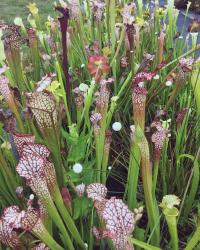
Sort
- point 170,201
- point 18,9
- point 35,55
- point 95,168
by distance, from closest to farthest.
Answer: point 170,201
point 95,168
point 35,55
point 18,9

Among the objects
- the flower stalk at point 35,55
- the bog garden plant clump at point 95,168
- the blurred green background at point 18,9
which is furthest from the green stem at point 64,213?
the blurred green background at point 18,9

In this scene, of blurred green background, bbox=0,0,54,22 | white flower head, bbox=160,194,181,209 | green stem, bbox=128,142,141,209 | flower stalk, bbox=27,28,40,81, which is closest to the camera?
white flower head, bbox=160,194,181,209

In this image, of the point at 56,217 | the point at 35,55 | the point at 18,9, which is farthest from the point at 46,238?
the point at 18,9

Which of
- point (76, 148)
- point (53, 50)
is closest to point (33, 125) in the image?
point (76, 148)

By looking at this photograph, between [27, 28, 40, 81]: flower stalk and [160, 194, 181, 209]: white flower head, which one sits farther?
[27, 28, 40, 81]: flower stalk

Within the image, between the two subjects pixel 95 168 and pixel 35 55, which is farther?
pixel 35 55

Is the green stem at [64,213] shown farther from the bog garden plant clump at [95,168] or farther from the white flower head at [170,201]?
the white flower head at [170,201]

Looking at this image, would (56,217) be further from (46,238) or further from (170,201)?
(170,201)

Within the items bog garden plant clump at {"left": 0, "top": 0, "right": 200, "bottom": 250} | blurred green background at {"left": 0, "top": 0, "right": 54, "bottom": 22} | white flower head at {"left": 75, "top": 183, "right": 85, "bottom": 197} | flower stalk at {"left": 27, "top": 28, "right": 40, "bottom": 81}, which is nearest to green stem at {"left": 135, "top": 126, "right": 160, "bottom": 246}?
bog garden plant clump at {"left": 0, "top": 0, "right": 200, "bottom": 250}

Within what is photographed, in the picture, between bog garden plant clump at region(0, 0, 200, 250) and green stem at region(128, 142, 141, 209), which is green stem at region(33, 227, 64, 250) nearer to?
bog garden plant clump at region(0, 0, 200, 250)

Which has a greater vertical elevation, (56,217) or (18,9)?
(56,217)
